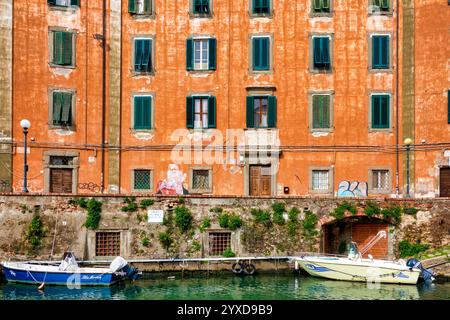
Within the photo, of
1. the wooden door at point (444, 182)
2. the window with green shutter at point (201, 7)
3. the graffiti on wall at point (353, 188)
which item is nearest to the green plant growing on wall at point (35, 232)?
the window with green shutter at point (201, 7)

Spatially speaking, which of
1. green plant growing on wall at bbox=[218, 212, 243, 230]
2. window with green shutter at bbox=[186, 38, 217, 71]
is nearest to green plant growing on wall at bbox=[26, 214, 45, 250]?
green plant growing on wall at bbox=[218, 212, 243, 230]

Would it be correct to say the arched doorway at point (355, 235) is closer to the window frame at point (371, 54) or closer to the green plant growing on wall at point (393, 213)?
the green plant growing on wall at point (393, 213)

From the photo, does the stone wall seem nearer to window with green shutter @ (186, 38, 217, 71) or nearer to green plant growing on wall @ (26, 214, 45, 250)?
green plant growing on wall @ (26, 214, 45, 250)

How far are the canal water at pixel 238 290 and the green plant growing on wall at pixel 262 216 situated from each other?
2923mm

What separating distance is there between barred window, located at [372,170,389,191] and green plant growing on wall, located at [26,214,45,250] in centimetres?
1822

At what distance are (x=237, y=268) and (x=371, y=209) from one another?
6.66m

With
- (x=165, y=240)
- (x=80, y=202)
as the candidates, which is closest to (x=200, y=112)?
(x=165, y=240)

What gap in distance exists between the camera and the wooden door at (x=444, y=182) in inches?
1527

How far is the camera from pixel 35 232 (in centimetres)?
3139

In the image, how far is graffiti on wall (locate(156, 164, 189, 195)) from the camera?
40.1 m

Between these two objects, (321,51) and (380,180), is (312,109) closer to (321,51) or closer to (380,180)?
(321,51)

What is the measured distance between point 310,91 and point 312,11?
4477 mm
